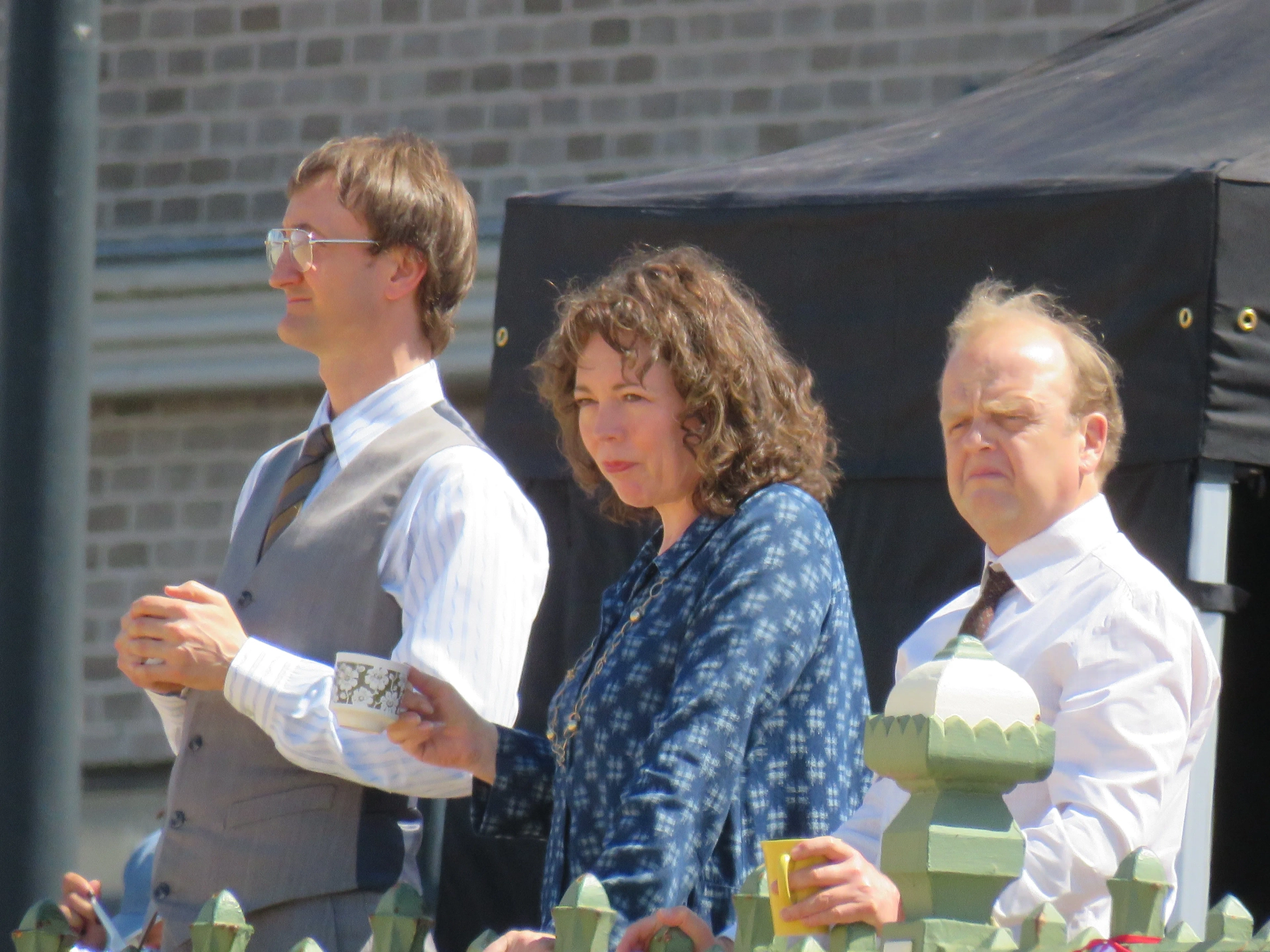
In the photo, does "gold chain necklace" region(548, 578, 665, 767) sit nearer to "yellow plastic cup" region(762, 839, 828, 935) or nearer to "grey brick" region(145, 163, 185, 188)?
"yellow plastic cup" region(762, 839, 828, 935)

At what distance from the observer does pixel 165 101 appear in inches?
272

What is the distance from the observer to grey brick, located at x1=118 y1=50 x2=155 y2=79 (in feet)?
22.8

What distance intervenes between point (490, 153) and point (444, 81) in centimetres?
31

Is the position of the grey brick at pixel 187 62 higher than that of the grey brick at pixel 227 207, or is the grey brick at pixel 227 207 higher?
the grey brick at pixel 187 62

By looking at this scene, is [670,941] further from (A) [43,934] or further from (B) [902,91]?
(B) [902,91]

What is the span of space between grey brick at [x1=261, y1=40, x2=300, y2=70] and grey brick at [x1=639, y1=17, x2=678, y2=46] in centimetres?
125

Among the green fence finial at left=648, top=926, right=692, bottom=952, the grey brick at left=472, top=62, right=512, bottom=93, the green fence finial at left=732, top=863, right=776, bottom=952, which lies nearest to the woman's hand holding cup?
the green fence finial at left=648, top=926, right=692, bottom=952

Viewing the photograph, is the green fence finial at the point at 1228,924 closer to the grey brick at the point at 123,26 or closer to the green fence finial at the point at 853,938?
the green fence finial at the point at 853,938

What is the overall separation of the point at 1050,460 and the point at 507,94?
4.53 meters

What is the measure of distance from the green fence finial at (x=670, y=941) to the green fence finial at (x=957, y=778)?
28 centimetres

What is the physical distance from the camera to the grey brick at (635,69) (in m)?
6.30

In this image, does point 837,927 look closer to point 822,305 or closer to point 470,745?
point 470,745

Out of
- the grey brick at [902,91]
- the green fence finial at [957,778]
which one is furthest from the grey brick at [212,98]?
the green fence finial at [957,778]

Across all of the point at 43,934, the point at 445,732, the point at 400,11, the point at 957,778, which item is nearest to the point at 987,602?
the point at 445,732
